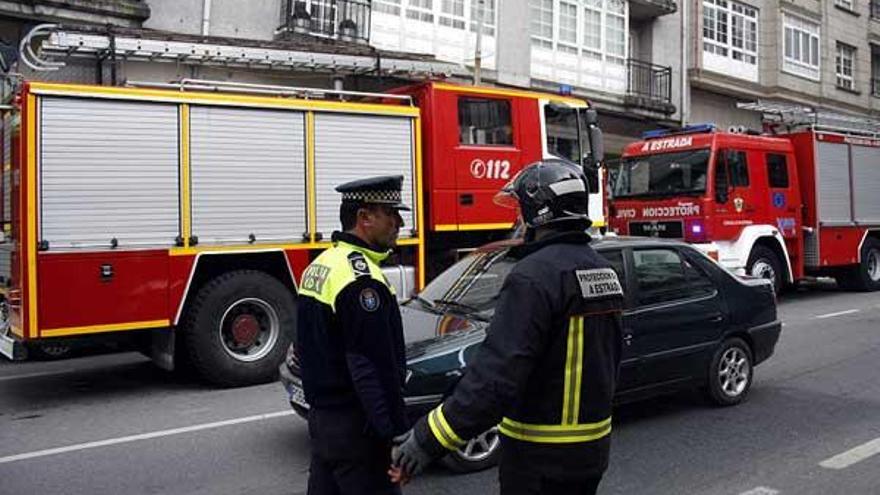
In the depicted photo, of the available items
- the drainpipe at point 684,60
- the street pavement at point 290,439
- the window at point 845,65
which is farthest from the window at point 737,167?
the window at point 845,65

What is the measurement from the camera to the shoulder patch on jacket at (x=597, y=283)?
2.49 meters

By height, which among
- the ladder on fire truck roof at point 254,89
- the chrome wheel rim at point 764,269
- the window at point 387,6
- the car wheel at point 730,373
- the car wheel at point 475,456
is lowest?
the car wheel at point 475,456

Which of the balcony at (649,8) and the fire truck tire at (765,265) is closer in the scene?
the fire truck tire at (765,265)

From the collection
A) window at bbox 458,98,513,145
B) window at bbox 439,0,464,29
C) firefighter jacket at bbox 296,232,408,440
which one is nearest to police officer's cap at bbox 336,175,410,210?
firefighter jacket at bbox 296,232,408,440

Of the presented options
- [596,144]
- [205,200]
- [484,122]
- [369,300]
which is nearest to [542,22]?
[596,144]

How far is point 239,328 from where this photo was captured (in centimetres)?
777

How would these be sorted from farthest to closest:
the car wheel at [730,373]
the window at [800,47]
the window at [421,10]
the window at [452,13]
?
the window at [800,47]
the window at [452,13]
the window at [421,10]
the car wheel at [730,373]

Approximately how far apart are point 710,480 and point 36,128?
19.0ft

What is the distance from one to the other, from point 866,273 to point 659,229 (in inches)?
210

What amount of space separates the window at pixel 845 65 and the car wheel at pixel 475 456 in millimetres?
29368

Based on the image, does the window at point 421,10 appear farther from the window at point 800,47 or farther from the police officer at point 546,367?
the police officer at point 546,367

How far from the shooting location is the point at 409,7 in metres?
16.9

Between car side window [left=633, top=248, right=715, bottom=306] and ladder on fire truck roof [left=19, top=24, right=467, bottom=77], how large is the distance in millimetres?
5416

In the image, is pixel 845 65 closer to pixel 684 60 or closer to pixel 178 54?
pixel 684 60
